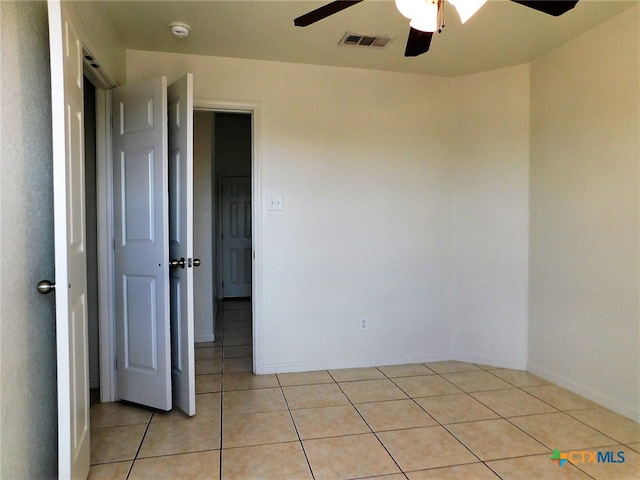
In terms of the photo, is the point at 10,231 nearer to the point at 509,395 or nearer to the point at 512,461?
the point at 512,461

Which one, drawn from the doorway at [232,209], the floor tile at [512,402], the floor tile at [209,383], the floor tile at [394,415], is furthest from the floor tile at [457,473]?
the doorway at [232,209]

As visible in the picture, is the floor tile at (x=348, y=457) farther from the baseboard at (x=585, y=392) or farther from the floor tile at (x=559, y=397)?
the baseboard at (x=585, y=392)

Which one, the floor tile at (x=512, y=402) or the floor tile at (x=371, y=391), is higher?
the floor tile at (x=512, y=402)

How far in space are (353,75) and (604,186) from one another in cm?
192

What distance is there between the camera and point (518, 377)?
10.1 feet

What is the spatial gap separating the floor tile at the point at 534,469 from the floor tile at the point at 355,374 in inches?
48.1

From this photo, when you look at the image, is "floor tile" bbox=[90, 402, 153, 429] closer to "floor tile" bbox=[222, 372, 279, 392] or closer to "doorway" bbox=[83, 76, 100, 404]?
"doorway" bbox=[83, 76, 100, 404]

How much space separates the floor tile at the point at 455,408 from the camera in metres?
2.41

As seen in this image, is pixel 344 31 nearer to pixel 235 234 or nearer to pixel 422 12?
pixel 422 12

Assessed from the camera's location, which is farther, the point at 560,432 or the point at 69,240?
the point at 560,432

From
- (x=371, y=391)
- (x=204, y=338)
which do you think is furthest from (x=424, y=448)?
(x=204, y=338)

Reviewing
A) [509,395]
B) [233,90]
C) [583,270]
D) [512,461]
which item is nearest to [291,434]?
[512,461]

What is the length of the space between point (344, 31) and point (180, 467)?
263cm

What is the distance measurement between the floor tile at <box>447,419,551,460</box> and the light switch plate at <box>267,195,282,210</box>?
1.87 m
